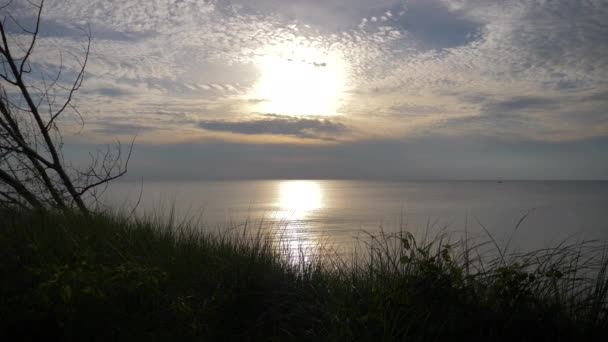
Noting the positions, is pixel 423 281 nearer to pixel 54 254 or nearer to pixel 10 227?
pixel 54 254

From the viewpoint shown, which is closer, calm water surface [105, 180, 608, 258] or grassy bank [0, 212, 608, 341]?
grassy bank [0, 212, 608, 341]

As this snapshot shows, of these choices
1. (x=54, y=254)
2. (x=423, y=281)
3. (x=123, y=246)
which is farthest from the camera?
(x=123, y=246)

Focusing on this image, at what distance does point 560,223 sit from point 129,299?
3495 cm

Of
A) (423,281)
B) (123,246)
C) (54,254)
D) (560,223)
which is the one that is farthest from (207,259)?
(560,223)

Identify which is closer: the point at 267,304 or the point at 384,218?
the point at 267,304

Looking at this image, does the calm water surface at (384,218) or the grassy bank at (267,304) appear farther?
the calm water surface at (384,218)

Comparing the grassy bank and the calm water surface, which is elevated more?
the grassy bank

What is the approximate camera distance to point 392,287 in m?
3.71

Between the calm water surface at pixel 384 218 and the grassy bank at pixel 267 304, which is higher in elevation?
the grassy bank at pixel 267 304

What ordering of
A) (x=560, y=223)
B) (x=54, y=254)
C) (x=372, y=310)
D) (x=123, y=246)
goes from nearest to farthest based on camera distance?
(x=372, y=310), (x=54, y=254), (x=123, y=246), (x=560, y=223)

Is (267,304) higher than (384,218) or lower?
higher

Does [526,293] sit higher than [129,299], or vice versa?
[526,293]

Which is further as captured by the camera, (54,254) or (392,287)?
(54,254)

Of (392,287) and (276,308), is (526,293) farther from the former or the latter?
(276,308)
